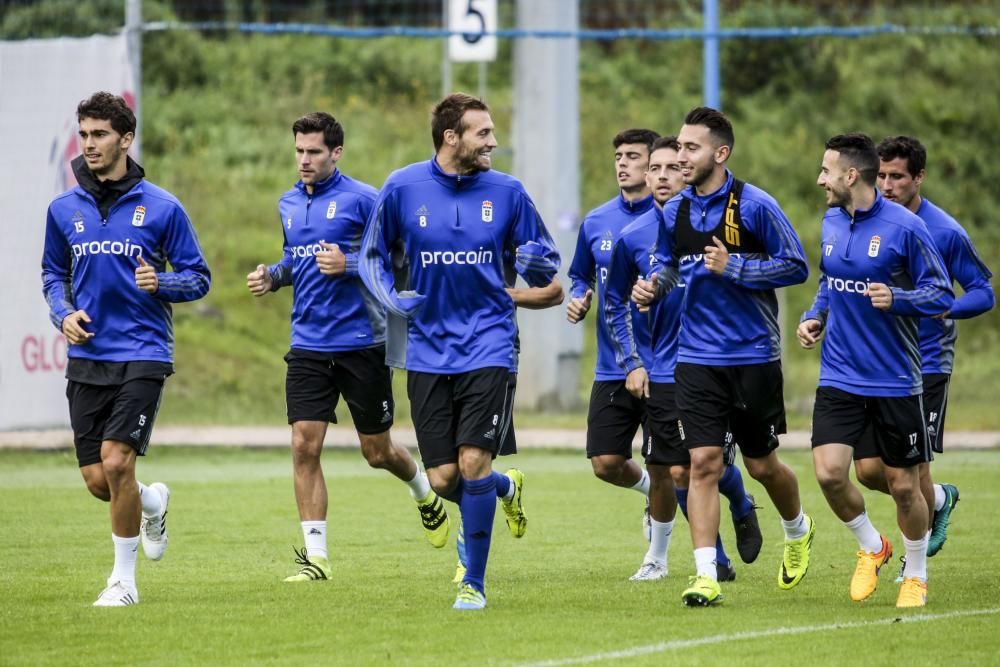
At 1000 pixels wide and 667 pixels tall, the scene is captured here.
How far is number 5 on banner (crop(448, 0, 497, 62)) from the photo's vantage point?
18.9m

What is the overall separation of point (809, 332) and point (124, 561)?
3616 millimetres

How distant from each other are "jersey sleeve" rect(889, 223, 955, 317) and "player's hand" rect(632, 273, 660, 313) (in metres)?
1.16

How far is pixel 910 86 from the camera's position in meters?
30.5

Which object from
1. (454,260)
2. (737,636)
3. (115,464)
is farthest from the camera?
(115,464)

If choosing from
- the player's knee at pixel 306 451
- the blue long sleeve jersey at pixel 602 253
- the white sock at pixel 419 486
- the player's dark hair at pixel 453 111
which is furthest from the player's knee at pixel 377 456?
the player's dark hair at pixel 453 111

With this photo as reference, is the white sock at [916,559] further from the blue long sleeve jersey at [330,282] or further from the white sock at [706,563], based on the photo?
the blue long sleeve jersey at [330,282]

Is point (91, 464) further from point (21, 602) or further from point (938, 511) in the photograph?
point (938, 511)

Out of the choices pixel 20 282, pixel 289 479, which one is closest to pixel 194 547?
pixel 289 479

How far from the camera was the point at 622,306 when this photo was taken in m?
9.71

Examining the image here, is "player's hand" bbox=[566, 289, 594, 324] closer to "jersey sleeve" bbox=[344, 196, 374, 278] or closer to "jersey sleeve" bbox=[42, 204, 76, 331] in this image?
"jersey sleeve" bbox=[344, 196, 374, 278]

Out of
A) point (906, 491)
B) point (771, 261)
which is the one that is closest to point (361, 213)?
point (771, 261)

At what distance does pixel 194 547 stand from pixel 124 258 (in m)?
2.79

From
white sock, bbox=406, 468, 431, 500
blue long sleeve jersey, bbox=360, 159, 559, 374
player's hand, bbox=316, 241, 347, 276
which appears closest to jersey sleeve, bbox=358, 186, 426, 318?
blue long sleeve jersey, bbox=360, 159, 559, 374

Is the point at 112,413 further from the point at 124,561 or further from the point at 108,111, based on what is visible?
the point at 108,111
